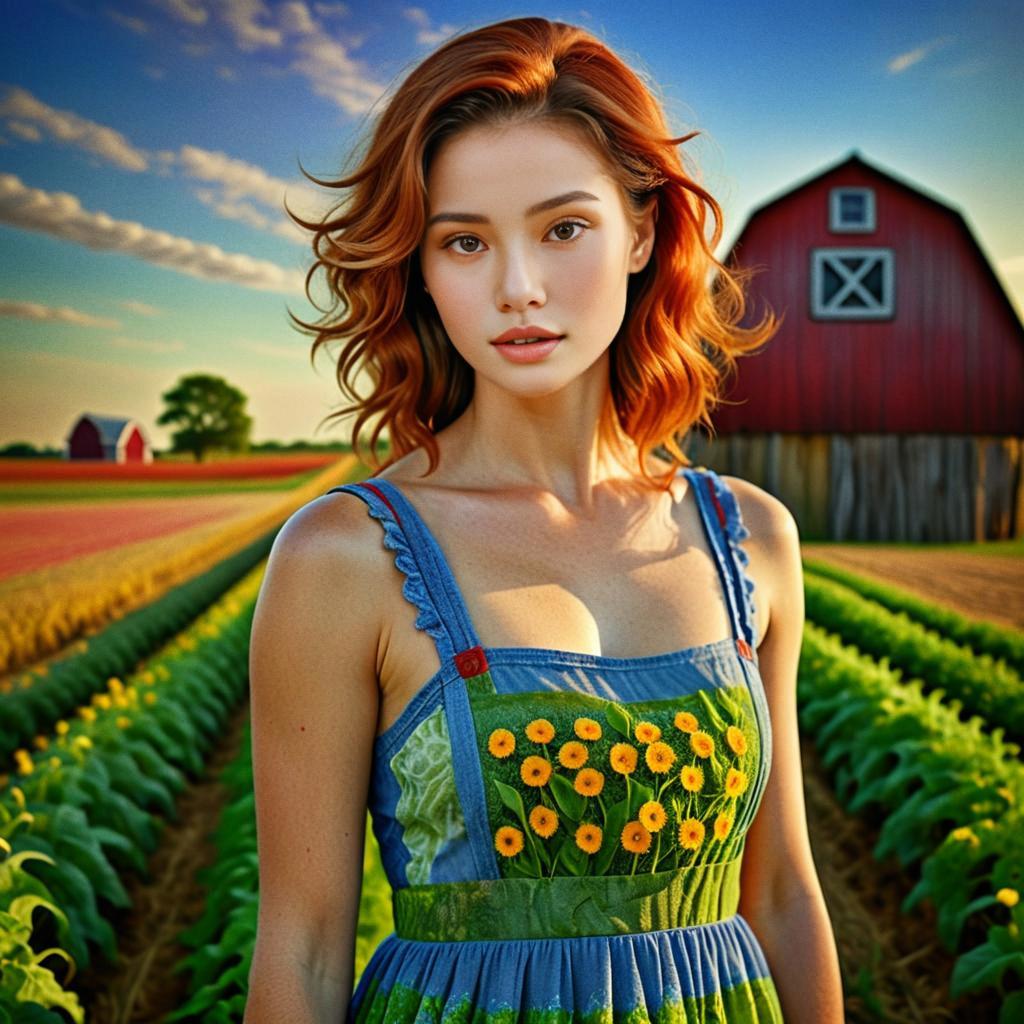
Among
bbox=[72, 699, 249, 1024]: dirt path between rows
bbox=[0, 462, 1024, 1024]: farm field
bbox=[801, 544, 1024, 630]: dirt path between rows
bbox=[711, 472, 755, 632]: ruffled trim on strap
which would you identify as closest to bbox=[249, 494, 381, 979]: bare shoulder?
bbox=[711, 472, 755, 632]: ruffled trim on strap

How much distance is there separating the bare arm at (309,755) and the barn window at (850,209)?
11.7m

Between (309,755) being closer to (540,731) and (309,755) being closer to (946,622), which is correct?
(540,731)

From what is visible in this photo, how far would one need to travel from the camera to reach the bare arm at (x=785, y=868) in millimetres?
1559

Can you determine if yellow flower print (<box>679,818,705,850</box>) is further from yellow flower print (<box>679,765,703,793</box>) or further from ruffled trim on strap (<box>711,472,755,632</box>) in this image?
ruffled trim on strap (<box>711,472,755,632</box>)

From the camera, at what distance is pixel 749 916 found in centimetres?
160

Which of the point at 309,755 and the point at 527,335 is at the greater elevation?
the point at 527,335

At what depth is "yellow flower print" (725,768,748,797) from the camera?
1400mm

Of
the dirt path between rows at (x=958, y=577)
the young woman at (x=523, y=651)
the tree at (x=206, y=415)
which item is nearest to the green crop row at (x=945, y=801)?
the dirt path between rows at (x=958, y=577)

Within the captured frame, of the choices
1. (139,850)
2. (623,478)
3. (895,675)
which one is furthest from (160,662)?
(623,478)

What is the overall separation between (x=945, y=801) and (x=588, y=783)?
2.62 meters

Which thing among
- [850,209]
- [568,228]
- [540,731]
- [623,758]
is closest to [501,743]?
[540,731]

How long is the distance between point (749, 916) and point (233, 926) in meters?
1.80

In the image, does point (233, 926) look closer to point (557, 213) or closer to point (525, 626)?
point (525, 626)

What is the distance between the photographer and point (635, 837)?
1.33 m
